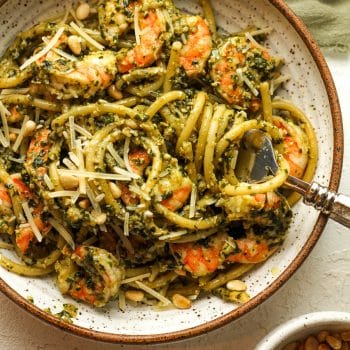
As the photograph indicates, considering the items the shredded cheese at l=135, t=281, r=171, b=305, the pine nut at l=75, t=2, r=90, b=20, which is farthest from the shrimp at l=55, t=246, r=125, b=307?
the pine nut at l=75, t=2, r=90, b=20

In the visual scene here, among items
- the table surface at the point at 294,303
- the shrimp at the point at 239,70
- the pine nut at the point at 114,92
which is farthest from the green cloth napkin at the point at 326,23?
the pine nut at the point at 114,92

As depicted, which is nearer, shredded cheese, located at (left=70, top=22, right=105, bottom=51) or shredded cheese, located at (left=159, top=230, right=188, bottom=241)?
shredded cheese, located at (left=159, top=230, right=188, bottom=241)

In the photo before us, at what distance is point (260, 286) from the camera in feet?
10.3

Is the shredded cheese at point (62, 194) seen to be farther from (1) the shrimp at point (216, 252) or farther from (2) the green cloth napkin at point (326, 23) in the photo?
(2) the green cloth napkin at point (326, 23)

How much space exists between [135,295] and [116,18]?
1.25 metres

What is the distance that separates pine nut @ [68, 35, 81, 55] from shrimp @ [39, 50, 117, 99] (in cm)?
8

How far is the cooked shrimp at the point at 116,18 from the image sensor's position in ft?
10.1

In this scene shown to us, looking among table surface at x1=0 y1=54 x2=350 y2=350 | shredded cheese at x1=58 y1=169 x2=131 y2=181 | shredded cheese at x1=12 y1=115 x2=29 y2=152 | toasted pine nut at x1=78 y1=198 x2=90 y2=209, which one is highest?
shredded cheese at x1=12 y1=115 x2=29 y2=152

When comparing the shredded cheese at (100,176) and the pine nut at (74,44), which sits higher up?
the pine nut at (74,44)

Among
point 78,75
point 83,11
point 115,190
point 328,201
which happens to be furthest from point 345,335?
point 83,11

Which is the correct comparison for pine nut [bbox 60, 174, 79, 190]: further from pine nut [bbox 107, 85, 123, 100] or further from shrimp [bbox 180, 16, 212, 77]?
shrimp [bbox 180, 16, 212, 77]

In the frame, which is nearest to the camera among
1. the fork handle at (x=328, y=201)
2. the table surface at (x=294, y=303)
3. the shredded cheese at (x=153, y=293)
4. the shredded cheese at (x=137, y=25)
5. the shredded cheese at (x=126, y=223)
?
the fork handle at (x=328, y=201)

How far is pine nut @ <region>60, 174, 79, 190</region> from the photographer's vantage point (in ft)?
9.68

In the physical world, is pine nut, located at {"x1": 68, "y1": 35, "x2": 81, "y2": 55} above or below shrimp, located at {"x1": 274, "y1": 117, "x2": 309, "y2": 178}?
above
